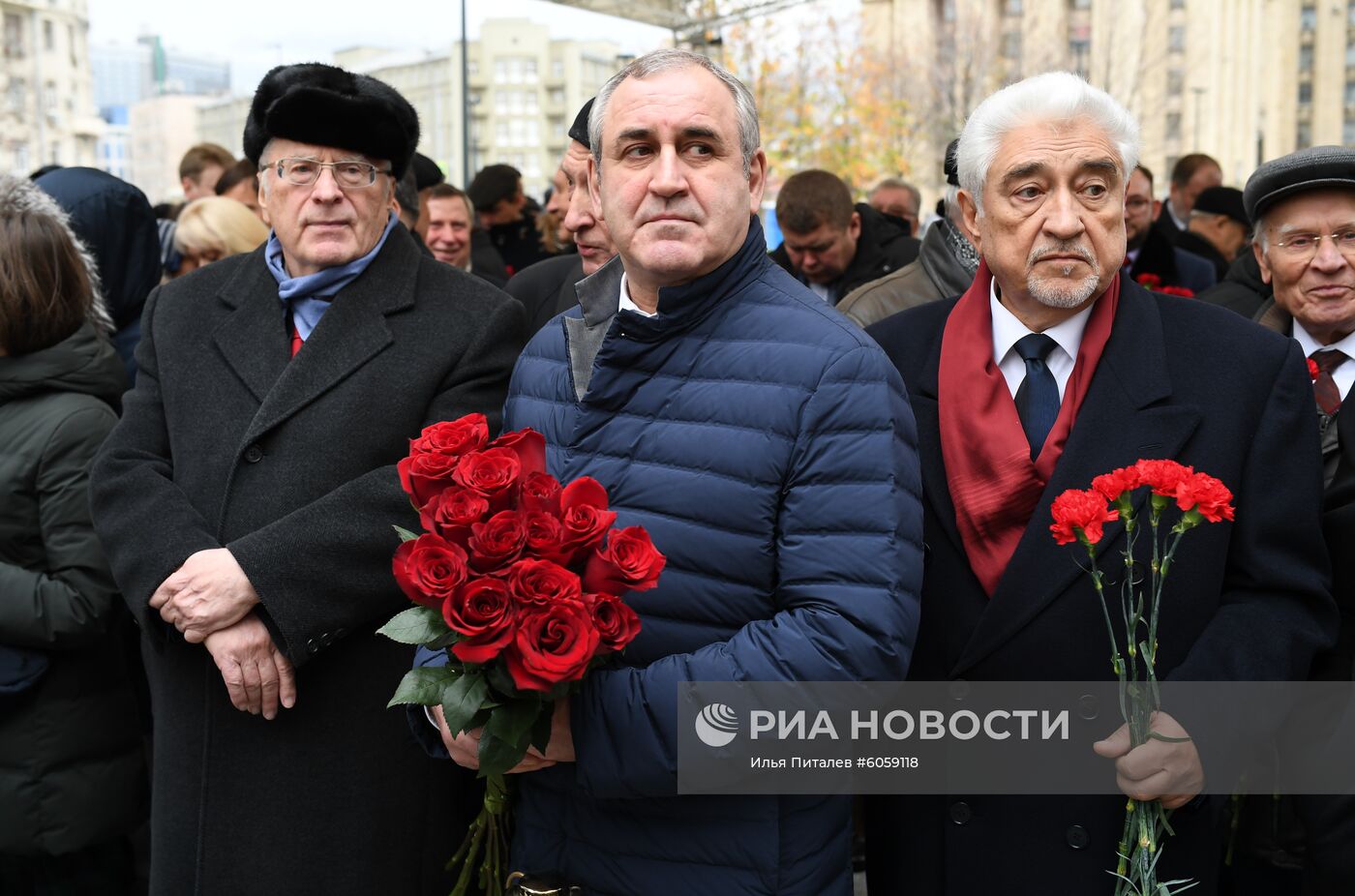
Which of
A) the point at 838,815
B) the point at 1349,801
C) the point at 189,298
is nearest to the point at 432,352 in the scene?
the point at 189,298

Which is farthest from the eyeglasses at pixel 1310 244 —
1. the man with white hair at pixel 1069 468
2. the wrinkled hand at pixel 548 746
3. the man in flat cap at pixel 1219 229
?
the man in flat cap at pixel 1219 229

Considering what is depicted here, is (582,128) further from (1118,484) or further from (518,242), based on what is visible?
(518,242)

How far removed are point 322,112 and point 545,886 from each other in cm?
176

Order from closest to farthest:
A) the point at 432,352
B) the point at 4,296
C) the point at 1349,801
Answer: the point at 1349,801 < the point at 432,352 < the point at 4,296

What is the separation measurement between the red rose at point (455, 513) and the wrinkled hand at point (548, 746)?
0.35 m

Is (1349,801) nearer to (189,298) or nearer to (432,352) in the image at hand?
(432,352)

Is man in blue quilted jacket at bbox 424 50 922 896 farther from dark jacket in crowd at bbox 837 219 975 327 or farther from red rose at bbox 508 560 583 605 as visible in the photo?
dark jacket in crowd at bbox 837 219 975 327

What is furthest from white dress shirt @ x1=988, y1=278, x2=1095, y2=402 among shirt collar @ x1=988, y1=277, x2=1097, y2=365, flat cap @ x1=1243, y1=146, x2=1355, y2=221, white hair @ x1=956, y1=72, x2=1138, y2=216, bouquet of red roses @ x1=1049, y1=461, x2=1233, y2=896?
flat cap @ x1=1243, y1=146, x2=1355, y2=221

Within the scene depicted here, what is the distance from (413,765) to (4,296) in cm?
159

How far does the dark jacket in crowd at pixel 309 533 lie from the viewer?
2729mm

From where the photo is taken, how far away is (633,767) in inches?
81.3

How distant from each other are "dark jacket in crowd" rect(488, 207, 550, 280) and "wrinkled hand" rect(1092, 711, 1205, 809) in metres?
6.57

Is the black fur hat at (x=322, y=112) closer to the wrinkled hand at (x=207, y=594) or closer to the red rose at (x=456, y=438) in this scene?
the wrinkled hand at (x=207, y=594)

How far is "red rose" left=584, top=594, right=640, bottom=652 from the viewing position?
6.13ft
